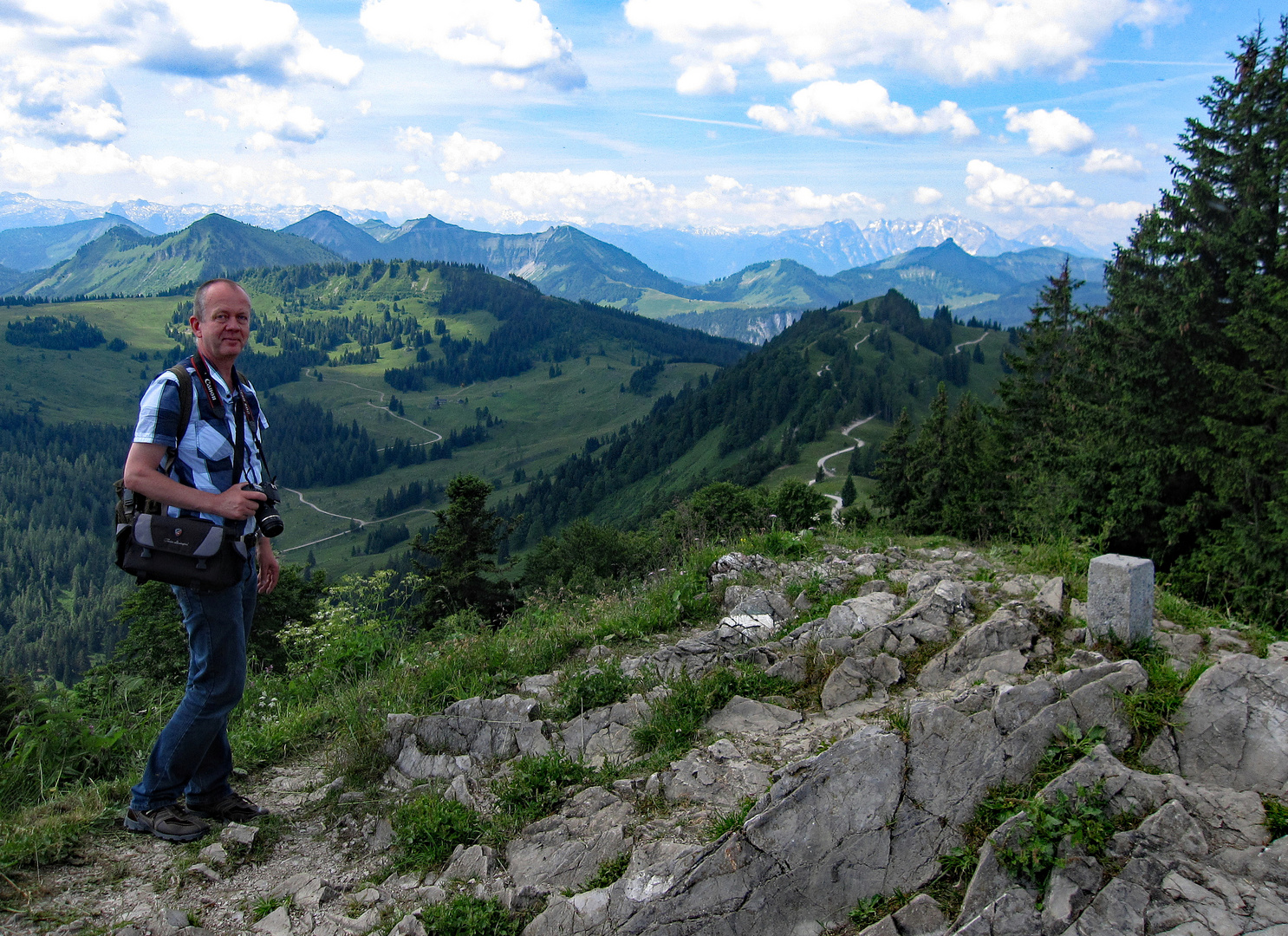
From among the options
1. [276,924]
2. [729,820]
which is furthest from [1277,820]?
[276,924]

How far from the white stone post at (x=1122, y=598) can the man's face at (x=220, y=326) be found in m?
7.54

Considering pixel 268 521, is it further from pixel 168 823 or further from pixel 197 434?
pixel 168 823

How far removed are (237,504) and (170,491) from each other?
422mm

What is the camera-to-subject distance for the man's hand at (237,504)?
5188mm

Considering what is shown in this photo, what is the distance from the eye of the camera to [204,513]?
5.30 m

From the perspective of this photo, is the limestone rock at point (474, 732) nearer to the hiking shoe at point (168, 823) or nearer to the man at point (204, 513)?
the man at point (204, 513)

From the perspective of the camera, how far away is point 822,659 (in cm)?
703

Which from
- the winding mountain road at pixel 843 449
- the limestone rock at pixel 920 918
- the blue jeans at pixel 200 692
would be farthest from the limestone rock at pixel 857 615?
the winding mountain road at pixel 843 449

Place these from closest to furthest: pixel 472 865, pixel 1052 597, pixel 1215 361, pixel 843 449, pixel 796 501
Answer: pixel 472 865, pixel 1052 597, pixel 1215 361, pixel 796 501, pixel 843 449

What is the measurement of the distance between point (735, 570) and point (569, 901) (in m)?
5.91

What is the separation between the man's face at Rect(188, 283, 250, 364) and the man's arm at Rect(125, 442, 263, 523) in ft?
2.88

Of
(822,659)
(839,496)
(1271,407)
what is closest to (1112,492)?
(1271,407)

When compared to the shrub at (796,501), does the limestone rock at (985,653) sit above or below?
above

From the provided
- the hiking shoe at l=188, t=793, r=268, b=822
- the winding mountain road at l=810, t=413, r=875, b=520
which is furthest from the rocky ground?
the winding mountain road at l=810, t=413, r=875, b=520
